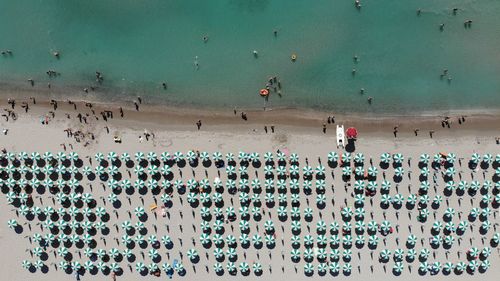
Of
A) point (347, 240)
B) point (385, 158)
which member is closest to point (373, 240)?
point (347, 240)

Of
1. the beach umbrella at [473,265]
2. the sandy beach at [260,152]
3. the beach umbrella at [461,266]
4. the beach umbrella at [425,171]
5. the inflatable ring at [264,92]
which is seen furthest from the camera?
the inflatable ring at [264,92]

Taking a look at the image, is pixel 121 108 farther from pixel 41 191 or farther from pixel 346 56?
pixel 346 56

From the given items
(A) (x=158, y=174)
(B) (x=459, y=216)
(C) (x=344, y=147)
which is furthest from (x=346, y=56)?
(A) (x=158, y=174)

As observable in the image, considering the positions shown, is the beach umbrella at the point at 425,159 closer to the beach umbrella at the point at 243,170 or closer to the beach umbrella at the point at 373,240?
the beach umbrella at the point at 373,240

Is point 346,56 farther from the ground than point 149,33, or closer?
closer

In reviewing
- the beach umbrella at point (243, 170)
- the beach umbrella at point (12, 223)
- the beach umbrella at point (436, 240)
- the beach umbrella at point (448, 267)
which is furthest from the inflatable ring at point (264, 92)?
the beach umbrella at point (12, 223)
